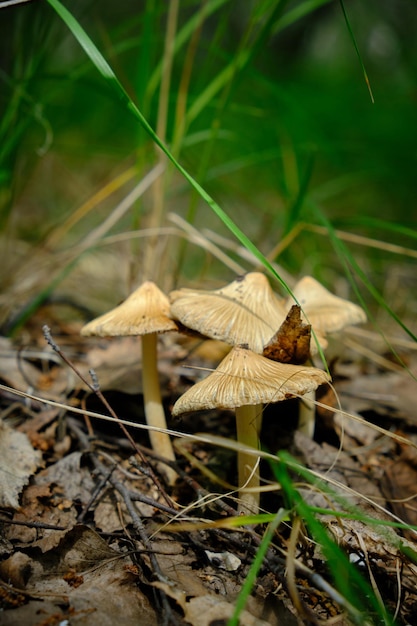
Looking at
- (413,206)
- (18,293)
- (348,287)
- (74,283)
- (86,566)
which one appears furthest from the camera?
(413,206)

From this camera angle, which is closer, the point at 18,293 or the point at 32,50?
the point at 32,50

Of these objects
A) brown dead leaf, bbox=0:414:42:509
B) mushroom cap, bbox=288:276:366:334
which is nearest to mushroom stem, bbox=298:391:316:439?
mushroom cap, bbox=288:276:366:334

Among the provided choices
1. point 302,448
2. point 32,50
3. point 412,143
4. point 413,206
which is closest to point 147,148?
point 32,50

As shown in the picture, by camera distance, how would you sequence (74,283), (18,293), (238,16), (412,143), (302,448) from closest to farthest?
(302,448), (18,293), (74,283), (412,143), (238,16)

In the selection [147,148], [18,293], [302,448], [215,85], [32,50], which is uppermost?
[32,50]

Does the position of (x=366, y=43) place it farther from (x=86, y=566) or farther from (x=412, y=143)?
(x=86, y=566)

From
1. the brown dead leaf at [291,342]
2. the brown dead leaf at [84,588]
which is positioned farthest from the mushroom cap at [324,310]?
the brown dead leaf at [84,588]

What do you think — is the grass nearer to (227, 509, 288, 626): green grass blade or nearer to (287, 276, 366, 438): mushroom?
(227, 509, 288, 626): green grass blade
